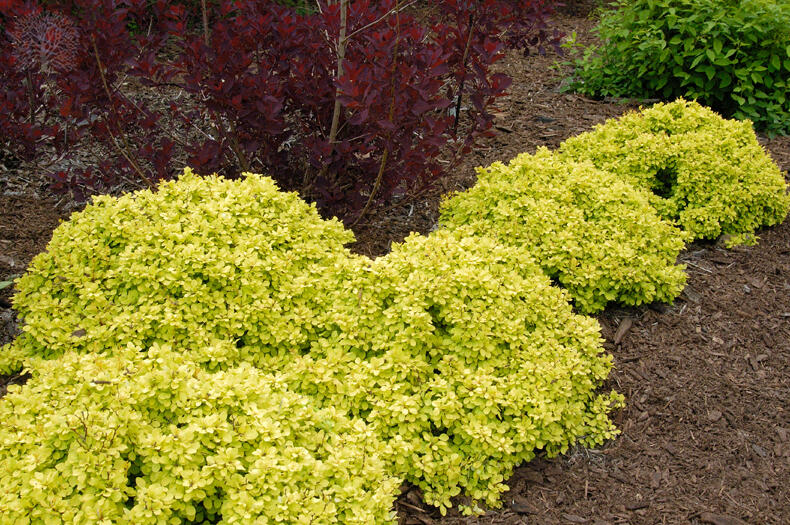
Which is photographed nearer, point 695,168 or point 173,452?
point 173,452

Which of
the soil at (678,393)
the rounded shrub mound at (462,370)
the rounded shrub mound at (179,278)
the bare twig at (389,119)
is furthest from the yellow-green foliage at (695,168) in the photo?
the rounded shrub mound at (179,278)

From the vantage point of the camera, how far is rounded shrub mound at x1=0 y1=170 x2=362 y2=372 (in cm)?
309

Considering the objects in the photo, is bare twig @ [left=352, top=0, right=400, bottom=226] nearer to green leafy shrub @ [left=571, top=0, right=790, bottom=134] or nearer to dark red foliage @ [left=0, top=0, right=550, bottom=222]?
dark red foliage @ [left=0, top=0, right=550, bottom=222]

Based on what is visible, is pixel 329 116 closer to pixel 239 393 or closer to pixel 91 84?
pixel 91 84

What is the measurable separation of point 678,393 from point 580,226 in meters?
1.20

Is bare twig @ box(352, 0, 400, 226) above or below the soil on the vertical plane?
above

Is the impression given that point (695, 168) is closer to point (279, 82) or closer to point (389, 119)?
point (389, 119)

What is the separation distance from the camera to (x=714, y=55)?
6.27 metres

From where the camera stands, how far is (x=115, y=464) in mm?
2291

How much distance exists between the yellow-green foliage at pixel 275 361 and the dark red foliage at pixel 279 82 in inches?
23.8

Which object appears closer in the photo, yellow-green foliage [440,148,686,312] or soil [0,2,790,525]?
soil [0,2,790,525]

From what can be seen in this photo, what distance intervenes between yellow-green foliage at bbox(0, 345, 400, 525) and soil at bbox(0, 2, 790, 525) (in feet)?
1.76

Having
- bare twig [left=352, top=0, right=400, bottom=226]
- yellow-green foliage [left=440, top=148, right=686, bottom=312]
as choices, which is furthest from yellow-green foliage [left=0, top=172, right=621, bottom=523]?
bare twig [left=352, top=0, right=400, bottom=226]

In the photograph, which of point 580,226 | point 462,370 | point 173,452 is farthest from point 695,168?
point 173,452
